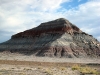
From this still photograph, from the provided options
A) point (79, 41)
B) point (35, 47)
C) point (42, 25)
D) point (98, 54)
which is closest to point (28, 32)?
point (42, 25)

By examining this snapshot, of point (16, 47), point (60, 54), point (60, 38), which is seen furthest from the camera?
point (16, 47)

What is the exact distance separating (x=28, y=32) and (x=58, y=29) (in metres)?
18.4

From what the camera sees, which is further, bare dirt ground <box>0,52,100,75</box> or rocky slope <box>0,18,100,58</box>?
rocky slope <box>0,18,100,58</box>

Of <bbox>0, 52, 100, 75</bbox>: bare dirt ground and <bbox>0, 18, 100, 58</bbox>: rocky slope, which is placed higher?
<bbox>0, 18, 100, 58</bbox>: rocky slope

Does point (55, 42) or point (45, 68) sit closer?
point (45, 68)

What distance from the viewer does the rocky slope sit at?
109938mm

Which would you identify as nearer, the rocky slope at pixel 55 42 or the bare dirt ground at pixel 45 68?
the bare dirt ground at pixel 45 68

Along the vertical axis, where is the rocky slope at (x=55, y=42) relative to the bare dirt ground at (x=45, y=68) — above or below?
above

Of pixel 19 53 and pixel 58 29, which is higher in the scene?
pixel 58 29

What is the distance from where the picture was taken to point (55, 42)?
115062 mm

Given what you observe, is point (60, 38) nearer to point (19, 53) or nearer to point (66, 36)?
point (66, 36)

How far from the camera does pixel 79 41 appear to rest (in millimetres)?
120000

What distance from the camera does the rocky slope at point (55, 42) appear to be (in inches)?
4328

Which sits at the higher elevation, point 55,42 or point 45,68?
point 55,42
